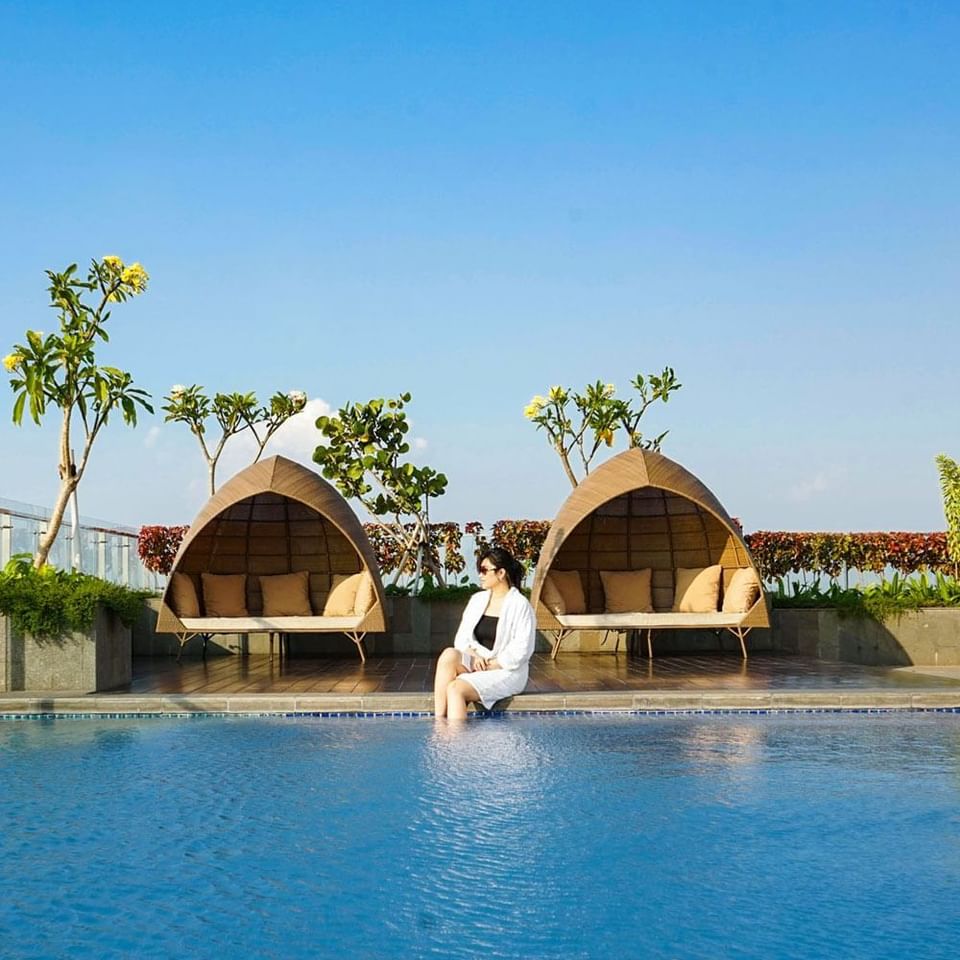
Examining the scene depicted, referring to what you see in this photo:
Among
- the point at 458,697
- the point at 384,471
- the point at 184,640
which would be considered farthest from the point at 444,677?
the point at 384,471

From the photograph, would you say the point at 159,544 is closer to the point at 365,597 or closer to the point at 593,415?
the point at 365,597

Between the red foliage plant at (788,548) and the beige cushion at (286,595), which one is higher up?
the red foliage plant at (788,548)

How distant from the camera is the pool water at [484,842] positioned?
144 inches

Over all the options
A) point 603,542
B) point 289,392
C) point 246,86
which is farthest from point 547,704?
point 289,392

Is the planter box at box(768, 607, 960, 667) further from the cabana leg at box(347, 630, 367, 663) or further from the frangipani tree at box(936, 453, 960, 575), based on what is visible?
the cabana leg at box(347, 630, 367, 663)

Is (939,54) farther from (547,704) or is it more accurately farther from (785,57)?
(547,704)

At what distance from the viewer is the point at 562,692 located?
821cm

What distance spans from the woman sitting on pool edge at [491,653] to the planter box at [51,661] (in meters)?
2.70

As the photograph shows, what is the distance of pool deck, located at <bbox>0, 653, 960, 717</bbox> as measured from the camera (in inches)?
314

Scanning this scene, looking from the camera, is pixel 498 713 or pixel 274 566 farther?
pixel 274 566

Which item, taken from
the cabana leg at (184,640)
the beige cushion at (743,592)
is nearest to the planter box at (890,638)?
the beige cushion at (743,592)

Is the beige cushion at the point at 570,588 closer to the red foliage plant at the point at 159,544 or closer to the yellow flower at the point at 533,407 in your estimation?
the red foliage plant at the point at 159,544

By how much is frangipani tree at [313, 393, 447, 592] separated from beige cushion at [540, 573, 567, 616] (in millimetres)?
3135

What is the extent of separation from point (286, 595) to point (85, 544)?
350 centimetres
